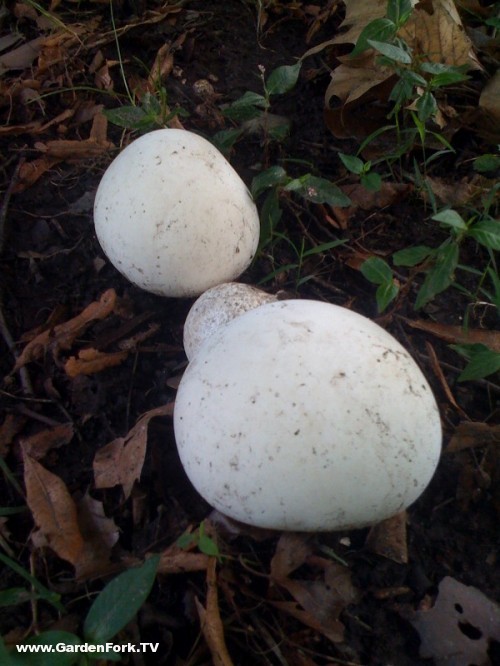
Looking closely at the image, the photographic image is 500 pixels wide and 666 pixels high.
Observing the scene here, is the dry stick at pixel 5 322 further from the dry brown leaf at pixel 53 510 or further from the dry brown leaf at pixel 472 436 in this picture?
the dry brown leaf at pixel 472 436

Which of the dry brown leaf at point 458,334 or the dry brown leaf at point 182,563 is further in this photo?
the dry brown leaf at point 458,334

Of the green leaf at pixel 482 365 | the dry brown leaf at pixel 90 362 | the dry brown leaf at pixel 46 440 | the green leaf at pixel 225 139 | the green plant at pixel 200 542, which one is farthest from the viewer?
the green leaf at pixel 225 139

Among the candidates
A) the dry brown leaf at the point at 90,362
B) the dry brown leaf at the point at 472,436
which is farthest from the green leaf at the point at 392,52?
the dry brown leaf at the point at 90,362

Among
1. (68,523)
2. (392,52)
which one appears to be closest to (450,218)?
(392,52)

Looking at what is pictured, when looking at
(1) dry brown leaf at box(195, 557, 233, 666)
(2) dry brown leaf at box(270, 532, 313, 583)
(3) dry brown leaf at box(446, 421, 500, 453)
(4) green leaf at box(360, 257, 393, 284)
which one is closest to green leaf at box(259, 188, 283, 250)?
(4) green leaf at box(360, 257, 393, 284)

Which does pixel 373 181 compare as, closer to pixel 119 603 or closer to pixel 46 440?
pixel 46 440

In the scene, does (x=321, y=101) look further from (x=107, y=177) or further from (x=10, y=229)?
(x=10, y=229)
